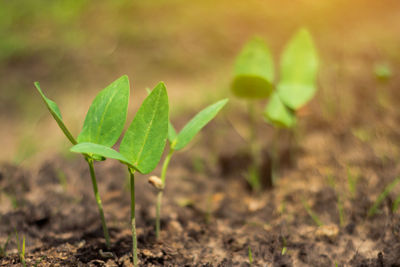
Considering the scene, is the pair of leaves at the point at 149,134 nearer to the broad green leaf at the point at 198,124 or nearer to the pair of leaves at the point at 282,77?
the broad green leaf at the point at 198,124

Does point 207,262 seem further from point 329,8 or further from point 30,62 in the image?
point 329,8

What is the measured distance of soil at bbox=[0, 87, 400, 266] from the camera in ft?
3.22

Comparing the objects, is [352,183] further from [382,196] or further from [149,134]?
[149,134]

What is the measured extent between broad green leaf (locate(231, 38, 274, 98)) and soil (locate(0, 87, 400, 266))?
413 mm

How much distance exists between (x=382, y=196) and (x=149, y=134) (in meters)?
0.80

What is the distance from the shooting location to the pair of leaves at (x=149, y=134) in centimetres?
79

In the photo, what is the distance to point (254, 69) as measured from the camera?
1232 mm

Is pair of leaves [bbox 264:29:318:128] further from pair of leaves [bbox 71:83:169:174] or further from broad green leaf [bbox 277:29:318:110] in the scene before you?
pair of leaves [bbox 71:83:169:174]

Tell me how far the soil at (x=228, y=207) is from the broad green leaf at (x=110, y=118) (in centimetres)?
32

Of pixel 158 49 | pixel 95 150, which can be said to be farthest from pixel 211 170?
pixel 158 49

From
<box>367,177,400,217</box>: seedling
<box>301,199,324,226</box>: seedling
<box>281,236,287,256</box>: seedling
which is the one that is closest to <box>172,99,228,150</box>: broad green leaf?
<box>281,236,287,256</box>: seedling

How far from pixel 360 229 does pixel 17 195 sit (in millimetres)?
1231

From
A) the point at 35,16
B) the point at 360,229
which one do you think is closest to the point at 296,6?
the point at 35,16

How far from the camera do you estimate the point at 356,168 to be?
1.36m
